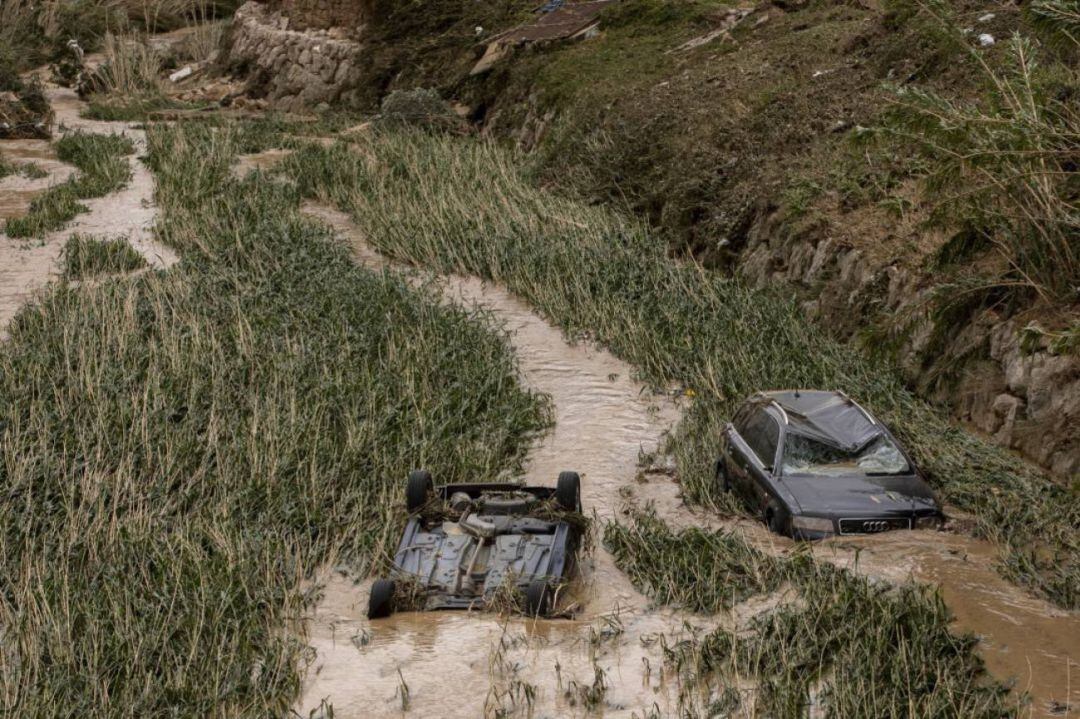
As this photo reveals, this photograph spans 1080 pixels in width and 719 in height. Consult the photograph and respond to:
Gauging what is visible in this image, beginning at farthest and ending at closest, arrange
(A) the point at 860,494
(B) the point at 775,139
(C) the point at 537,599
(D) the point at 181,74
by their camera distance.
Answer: (D) the point at 181,74 → (B) the point at 775,139 → (A) the point at 860,494 → (C) the point at 537,599

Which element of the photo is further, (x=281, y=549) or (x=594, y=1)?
(x=594, y=1)

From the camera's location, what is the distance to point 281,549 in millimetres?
11555

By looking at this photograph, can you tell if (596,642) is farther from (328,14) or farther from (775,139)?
(328,14)

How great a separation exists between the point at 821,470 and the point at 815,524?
86 centimetres

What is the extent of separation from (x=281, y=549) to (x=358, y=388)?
4230 millimetres

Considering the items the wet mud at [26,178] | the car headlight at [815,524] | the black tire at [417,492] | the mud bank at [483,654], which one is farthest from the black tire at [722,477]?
the wet mud at [26,178]

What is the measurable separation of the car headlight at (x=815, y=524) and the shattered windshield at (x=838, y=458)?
2.49 ft

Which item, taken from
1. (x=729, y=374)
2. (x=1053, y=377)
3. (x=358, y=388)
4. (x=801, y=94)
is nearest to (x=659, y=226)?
(x=801, y=94)

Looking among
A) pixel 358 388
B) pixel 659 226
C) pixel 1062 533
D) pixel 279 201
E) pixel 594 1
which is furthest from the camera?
pixel 594 1

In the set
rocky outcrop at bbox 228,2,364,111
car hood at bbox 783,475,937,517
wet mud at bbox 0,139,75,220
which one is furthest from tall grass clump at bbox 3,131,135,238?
car hood at bbox 783,475,937,517

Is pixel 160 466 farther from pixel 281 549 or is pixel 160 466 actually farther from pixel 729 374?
pixel 729 374

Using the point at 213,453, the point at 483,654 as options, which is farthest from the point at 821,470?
the point at 213,453

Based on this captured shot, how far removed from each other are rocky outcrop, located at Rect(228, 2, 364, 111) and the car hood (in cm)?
2617

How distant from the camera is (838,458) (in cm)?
1213
